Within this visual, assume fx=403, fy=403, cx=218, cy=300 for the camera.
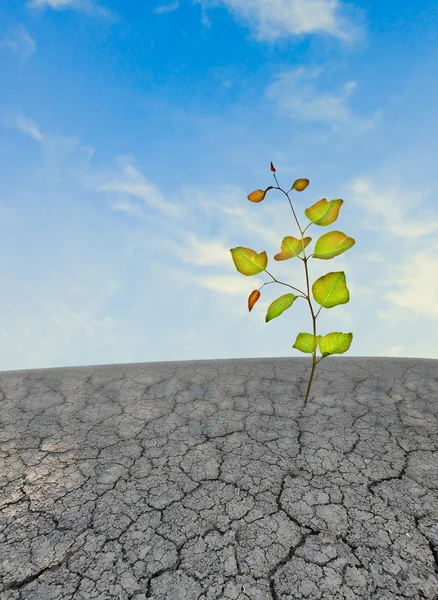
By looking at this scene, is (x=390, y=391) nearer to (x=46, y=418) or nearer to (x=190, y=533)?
(x=190, y=533)

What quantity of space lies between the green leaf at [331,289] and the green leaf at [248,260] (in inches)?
9.8

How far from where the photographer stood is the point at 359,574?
3.12 feet

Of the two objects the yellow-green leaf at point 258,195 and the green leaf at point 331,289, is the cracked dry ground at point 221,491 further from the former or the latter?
the yellow-green leaf at point 258,195

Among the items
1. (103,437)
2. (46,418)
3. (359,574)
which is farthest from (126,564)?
(46,418)

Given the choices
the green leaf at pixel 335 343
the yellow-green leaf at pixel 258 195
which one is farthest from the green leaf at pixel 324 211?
the green leaf at pixel 335 343

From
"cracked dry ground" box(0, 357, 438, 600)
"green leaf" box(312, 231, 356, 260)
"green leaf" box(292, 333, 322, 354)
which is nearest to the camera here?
"cracked dry ground" box(0, 357, 438, 600)

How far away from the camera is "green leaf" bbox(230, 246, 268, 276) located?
1.71 meters

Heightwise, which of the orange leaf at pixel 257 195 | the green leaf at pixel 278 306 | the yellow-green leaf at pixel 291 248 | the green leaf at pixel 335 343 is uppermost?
the orange leaf at pixel 257 195

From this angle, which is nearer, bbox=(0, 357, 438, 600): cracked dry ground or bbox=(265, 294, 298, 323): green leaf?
bbox=(0, 357, 438, 600): cracked dry ground

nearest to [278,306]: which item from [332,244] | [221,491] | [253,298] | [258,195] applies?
[253,298]

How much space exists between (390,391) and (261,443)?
874 millimetres

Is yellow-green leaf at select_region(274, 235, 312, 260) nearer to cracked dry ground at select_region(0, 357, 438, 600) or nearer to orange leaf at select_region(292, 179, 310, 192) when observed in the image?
orange leaf at select_region(292, 179, 310, 192)

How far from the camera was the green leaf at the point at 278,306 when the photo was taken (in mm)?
1735

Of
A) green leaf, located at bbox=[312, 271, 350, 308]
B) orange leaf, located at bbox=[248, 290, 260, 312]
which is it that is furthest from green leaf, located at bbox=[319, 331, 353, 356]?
orange leaf, located at bbox=[248, 290, 260, 312]
